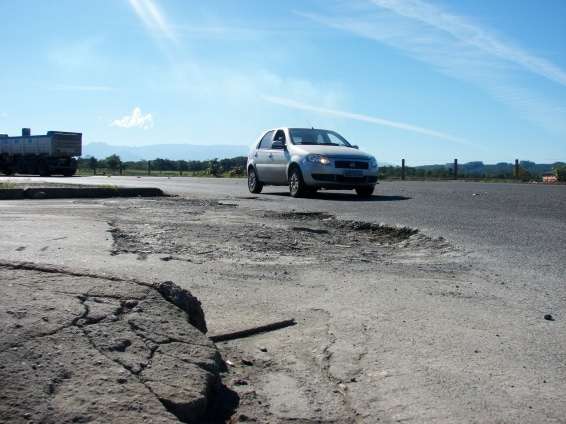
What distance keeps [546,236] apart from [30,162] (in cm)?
3637

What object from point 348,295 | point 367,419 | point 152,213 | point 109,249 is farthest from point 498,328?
point 152,213

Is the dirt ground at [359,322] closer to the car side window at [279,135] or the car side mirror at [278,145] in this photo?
the car side mirror at [278,145]

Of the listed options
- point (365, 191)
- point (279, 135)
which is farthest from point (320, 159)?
point (279, 135)

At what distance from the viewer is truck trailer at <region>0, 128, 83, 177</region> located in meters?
37.5

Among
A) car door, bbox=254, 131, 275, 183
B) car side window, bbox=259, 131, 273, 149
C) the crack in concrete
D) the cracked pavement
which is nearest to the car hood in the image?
car door, bbox=254, 131, 275, 183

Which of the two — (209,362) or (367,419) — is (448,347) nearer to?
(367,419)

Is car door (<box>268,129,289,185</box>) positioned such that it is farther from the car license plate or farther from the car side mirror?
the car license plate

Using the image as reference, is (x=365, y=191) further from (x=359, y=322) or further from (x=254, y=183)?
(x=359, y=322)

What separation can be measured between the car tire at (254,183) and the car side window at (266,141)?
66 cm

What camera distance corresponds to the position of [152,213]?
9742 mm

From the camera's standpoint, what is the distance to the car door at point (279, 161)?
47.3ft

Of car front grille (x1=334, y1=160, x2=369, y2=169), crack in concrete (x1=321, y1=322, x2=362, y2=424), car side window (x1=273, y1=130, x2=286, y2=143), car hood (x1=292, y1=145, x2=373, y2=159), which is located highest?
car side window (x1=273, y1=130, x2=286, y2=143)

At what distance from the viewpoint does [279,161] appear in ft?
48.1

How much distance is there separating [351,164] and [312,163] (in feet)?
2.77
